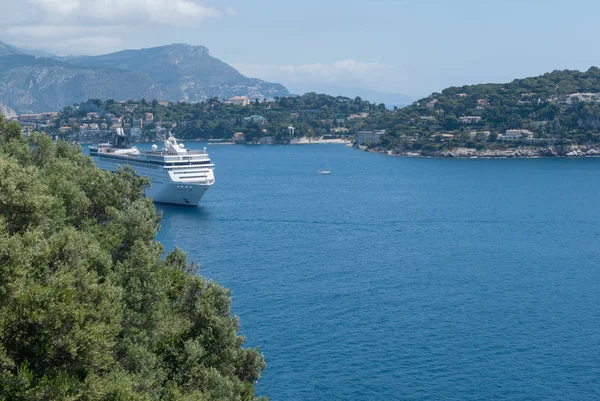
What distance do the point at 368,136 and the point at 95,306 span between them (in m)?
110

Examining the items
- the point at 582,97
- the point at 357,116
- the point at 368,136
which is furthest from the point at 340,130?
the point at 582,97

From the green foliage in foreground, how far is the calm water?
17.8 ft

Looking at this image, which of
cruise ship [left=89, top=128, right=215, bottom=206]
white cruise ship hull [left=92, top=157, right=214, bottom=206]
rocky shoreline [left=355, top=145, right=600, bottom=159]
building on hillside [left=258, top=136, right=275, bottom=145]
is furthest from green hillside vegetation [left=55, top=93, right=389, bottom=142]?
white cruise ship hull [left=92, top=157, right=214, bottom=206]

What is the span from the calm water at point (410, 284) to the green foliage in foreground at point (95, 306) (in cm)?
543

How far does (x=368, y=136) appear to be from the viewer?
392ft

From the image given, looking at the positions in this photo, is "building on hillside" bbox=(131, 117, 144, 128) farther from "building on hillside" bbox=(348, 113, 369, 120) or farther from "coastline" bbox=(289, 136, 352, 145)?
"building on hillside" bbox=(348, 113, 369, 120)

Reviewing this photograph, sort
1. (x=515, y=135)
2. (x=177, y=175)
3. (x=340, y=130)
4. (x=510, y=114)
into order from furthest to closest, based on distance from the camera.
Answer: (x=340, y=130), (x=510, y=114), (x=515, y=135), (x=177, y=175)

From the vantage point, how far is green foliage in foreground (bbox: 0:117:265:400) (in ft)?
33.3

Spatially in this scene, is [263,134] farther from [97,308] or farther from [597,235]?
[97,308]

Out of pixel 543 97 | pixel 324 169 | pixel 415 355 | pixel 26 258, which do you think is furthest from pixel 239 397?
pixel 543 97

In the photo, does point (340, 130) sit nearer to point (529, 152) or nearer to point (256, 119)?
point (256, 119)

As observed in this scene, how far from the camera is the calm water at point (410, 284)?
21156 millimetres

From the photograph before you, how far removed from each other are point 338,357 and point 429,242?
1738 centimetres

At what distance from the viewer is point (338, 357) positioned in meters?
22.4
